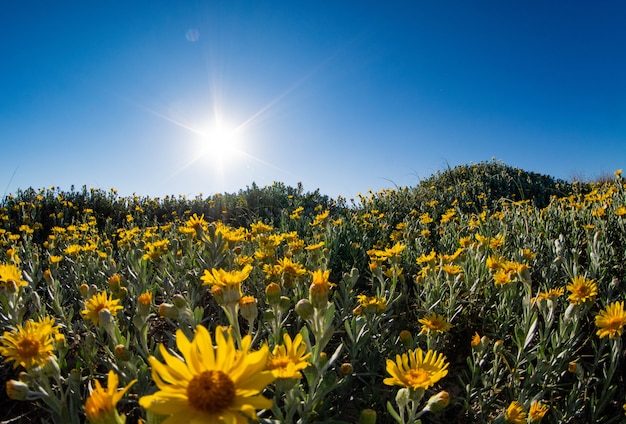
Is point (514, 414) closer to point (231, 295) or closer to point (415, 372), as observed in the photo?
point (415, 372)

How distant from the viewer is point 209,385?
98 cm

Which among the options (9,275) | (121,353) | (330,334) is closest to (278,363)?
(330,334)

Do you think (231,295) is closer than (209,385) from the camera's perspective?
No

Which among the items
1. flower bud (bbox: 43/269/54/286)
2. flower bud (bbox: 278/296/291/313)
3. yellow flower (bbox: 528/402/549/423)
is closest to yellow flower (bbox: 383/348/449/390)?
yellow flower (bbox: 528/402/549/423)

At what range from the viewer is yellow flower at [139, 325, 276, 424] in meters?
0.97

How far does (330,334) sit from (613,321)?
A: 1.49 m

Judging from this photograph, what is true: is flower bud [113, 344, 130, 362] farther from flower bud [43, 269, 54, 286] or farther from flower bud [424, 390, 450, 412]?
flower bud [43, 269, 54, 286]

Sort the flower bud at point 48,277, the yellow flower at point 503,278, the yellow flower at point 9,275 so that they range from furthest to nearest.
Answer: the flower bud at point 48,277, the yellow flower at point 503,278, the yellow flower at point 9,275

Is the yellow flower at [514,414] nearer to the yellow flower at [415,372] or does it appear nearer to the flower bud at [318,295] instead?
the yellow flower at [415,372]

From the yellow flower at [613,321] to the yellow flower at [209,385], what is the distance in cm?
189

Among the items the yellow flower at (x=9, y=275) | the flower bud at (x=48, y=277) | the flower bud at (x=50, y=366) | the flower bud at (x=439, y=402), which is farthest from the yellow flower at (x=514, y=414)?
the flower bud at (x=48, y=277)

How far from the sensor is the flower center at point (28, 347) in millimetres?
1549

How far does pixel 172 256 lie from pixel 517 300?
2991mm

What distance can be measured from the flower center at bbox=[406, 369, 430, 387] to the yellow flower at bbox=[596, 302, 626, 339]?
3.54 ft
